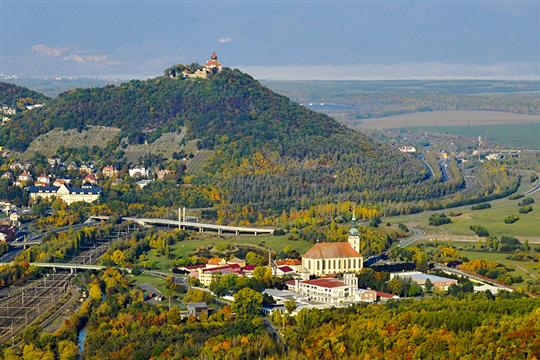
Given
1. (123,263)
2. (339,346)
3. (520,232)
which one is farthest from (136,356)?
(520,232)

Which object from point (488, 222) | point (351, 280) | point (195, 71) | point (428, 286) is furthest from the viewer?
point (195, 71)

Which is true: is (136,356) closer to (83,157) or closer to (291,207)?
(291,207)

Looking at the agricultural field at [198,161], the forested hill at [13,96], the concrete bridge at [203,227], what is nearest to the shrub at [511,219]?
the concrete bridge at [203,227]

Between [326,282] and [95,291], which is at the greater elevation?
[326,282]

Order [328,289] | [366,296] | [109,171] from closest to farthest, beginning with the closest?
[366,296]
[328,289]
[109,171]

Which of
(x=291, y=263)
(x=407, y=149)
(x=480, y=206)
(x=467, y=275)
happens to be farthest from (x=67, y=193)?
(x=407, y=149)

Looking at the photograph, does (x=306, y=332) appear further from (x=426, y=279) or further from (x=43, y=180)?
(x=43, y=180)
